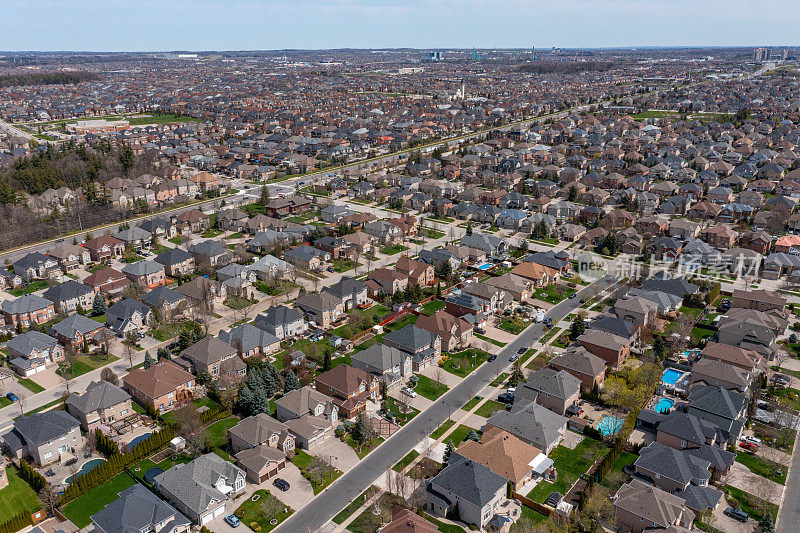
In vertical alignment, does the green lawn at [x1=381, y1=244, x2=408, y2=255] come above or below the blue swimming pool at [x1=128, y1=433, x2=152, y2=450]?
above

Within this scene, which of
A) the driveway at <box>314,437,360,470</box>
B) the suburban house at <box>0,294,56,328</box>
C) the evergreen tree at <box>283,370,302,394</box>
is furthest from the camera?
the suburban house at <box>0,294,56,328</box>

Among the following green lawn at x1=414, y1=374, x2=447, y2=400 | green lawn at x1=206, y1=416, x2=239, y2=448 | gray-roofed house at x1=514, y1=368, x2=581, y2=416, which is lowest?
green lawn at x1=414, y1=374, x2=447, y2=400

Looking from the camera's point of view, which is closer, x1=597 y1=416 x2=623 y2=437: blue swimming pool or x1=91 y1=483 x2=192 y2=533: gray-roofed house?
x1=91 y1=483 x2=192 y2=533: gray-roofed house

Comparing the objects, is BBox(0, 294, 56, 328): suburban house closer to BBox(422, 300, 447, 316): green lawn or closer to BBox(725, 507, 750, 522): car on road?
BBox(422, 300, 447, 316): green lawn

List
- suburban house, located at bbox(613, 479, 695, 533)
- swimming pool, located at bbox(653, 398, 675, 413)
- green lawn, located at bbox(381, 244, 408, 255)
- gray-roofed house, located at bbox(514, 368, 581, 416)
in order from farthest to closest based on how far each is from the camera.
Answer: green lawn, located at bbox(381, 244, 408, 255) < swimming pool, located at bbox(653, 398, 675, 413) < gray-roofed house, located at bbox(514, 368, 581, 416) < suburban house, located at bbox(613, 479, 695, 533)

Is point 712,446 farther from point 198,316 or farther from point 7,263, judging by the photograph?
point 7,263

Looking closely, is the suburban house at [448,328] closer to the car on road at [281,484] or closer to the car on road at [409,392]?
the car on road at [409,392]

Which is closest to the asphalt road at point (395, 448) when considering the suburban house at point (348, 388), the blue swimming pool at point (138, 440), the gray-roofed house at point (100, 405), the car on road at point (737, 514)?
the suburban house at point (348, 388)

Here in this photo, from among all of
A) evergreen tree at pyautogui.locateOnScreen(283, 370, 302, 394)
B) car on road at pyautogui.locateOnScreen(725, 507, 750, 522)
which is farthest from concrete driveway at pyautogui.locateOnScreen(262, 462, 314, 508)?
car on road at pyautogui.locateOnScreen(725, 507, 750, 522)
